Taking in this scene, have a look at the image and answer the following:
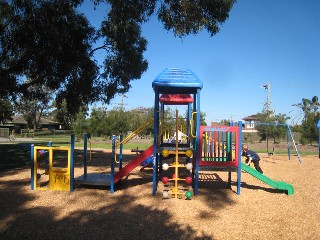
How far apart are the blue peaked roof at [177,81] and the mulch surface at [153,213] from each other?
10.0 ft

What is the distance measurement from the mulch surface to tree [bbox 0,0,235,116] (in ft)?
17.9

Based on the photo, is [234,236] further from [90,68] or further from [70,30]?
[90,68]

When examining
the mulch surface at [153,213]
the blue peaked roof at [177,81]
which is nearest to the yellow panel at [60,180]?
the mulch surface at [153,213]

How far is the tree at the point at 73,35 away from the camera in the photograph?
11.5m

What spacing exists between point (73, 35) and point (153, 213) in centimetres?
900

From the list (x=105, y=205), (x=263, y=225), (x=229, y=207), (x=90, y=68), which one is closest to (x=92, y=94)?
(x=90, y=68)

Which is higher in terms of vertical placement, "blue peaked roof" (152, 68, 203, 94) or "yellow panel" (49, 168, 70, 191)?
"blue peaked roof" (152, 68, 203, 94)

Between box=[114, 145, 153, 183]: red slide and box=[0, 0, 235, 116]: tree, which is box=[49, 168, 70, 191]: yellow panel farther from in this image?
box=[0, 0, 235, 116]: tree

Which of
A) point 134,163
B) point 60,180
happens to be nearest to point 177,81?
point 134,163

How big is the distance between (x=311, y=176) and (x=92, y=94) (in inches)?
440

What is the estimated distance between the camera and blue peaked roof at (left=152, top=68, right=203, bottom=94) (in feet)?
27.6

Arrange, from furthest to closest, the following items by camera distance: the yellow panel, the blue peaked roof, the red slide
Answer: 1. the red slide
2. the yellow panel
3. the blue peaked roof

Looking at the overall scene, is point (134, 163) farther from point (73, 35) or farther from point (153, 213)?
point (73, 35)

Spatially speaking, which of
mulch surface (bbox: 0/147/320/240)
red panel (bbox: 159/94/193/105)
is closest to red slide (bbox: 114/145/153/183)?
mulch surface (bbox: 0/147/320/240)
